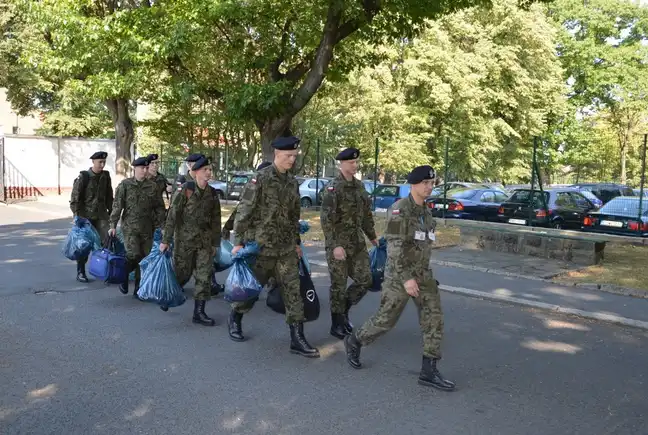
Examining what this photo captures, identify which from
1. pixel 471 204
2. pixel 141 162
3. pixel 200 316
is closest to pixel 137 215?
pixel 141 162

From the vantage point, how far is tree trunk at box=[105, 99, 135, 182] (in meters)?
23.2

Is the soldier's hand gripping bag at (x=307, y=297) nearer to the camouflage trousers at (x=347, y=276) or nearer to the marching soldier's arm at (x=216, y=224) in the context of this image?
the camouflage trousers at (x=347, y=276)

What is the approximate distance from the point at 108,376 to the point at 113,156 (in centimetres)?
2608

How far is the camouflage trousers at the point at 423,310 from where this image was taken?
4.66m

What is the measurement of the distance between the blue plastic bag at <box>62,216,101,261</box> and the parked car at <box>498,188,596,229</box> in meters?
11.2

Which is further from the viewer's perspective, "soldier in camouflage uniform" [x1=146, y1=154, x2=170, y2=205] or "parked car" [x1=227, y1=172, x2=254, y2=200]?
"parked car" [x1=227, y1=172, x2=254, y2=200]

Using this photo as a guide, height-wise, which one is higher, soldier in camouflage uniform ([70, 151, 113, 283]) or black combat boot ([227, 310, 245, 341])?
soldier in camouflage uniform ([70, 151, 113, 283])

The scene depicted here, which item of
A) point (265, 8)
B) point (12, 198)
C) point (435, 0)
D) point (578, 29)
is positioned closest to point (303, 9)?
point (265, 8)

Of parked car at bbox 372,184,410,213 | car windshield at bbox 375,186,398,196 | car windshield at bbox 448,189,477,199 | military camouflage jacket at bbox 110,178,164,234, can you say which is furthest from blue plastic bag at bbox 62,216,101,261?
car windshield at bbox 375,186,398,196

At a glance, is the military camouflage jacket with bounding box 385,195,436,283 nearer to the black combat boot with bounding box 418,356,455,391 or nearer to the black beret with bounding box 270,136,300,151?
the black combat boot with bounding box 418,356,455,391

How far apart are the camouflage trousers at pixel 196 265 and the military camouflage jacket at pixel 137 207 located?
→ 1.21 meters

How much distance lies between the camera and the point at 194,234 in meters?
6.43

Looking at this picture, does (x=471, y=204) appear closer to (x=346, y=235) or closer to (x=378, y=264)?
(x=378, y=264)

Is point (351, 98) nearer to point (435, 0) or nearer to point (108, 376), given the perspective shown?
point (435, 0)
